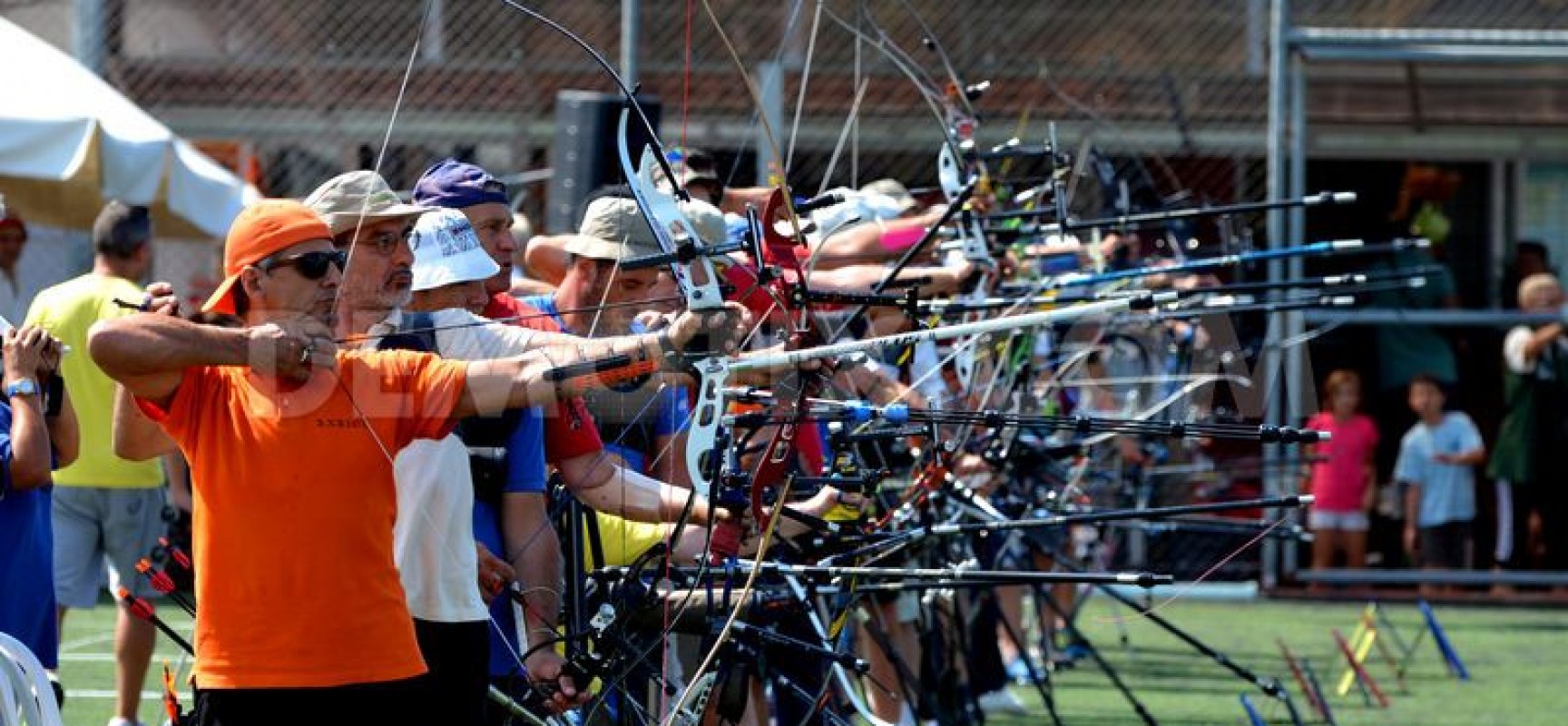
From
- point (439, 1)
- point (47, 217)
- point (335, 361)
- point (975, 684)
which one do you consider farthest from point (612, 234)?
point (439, 1)

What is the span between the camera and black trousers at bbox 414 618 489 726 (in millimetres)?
5027

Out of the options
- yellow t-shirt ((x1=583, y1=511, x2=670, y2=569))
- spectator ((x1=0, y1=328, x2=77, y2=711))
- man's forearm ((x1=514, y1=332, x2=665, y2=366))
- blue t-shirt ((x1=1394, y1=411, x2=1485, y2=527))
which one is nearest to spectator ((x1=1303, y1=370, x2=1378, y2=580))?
blue t-shirt ((x1=1394, y1=411, x2=1485, y2=527))

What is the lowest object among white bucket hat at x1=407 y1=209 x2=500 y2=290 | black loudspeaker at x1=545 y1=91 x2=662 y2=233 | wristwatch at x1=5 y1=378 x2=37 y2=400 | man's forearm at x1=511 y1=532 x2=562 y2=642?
man's forearm at x1=511 y1=532 x2=562 y2=642

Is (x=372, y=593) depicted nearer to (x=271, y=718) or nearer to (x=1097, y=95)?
(x=271, y=718)

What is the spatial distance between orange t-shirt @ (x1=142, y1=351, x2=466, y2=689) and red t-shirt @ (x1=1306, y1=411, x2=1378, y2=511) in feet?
35.9

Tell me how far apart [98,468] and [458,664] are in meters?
4.52

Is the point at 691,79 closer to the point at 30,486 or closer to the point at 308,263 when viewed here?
the point at 30,486

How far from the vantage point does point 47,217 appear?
12.3 m

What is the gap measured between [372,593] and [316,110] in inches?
407

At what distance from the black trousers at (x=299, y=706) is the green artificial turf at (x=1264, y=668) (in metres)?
4.66

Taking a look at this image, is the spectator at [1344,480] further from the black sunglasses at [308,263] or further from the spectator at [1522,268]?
the black sunglasses at [308,263]

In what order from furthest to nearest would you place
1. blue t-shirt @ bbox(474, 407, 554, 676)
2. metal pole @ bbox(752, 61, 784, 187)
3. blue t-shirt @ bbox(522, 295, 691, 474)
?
metal pole @ bbox(752, 61, 784, 187) < blue t-shirt @ bbox(522, 295, 691, 474) < blue t-shirt @ bbox(474, 407, 554, 676)

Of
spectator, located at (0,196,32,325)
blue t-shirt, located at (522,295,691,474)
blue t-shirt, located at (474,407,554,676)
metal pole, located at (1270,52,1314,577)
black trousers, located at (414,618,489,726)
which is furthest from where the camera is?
metal pole, located at (1270,52,1314,577)

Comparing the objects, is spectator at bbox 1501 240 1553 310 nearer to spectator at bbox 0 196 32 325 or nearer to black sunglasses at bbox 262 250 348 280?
spectator at bbox 0 196 32 325
